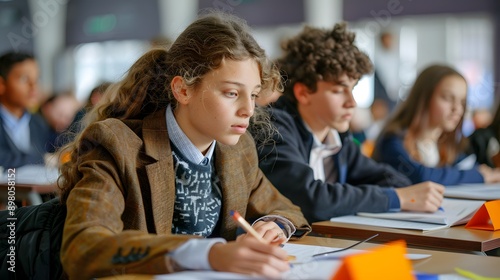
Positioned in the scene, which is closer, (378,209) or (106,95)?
(106,95)

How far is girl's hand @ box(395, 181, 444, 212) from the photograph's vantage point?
184 centimetres

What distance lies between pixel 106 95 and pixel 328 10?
25.5ft

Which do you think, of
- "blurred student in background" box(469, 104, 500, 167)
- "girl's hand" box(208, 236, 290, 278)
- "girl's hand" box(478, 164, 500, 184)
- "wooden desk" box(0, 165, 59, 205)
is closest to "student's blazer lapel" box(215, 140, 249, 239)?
"girl's hand" box(208, 236, 290, 278)

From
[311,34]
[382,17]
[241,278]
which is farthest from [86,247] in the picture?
[382,17]

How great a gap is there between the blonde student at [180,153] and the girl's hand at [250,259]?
148 mm

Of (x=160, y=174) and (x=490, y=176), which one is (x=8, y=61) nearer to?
(x=490, y=176)

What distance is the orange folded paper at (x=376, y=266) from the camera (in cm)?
92

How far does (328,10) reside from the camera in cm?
902

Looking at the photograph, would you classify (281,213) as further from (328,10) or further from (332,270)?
(328,10)

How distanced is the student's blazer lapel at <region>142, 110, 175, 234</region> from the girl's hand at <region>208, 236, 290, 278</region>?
0.36 meters

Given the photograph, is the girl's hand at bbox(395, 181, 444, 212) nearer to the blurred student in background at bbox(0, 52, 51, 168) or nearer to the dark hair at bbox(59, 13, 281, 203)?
the dark hair at bbox(59, 13, 281, 203)

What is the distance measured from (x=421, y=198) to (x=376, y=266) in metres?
0.95

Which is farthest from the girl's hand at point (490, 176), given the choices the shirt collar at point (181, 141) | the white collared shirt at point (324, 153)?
the shirt collar at point (181, 141)

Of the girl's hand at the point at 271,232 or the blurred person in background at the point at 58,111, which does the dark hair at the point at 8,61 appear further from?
the girl's hand at the point at 271,232
